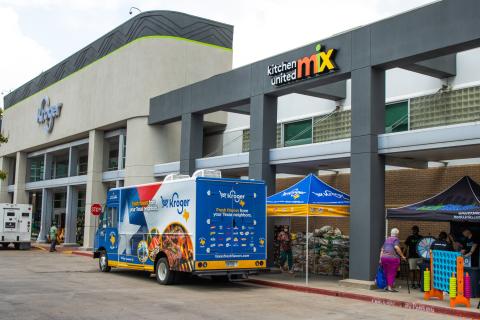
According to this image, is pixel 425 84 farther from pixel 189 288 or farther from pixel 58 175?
pixel 58 175

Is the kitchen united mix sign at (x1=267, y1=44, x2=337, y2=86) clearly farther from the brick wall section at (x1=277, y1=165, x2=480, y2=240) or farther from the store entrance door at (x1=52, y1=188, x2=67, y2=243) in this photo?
the store entrance door at (x1=52, y1=188, x2=67, y2=243)

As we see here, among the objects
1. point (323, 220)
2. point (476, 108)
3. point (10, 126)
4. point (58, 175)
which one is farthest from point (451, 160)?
point (10, 126)

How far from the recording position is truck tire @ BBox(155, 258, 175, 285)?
1598 centimetres

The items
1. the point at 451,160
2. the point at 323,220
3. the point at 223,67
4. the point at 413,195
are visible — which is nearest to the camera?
the point at 451,160

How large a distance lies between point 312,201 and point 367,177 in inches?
68.3

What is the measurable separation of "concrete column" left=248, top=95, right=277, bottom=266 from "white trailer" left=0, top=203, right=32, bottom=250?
18673mm

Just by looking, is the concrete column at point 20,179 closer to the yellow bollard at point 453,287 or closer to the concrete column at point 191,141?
the concrete column at point 191,141

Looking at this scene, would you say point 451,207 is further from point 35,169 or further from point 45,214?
point 35,169

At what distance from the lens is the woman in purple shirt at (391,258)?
14633mm

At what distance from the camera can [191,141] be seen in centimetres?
2444

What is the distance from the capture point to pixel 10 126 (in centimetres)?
4603

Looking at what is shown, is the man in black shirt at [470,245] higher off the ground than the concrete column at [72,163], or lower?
lower

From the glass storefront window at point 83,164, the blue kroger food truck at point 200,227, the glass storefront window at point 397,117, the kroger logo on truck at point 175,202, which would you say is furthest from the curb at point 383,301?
the glass storefront window at point 83,164

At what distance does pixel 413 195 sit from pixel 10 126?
3654 cm
